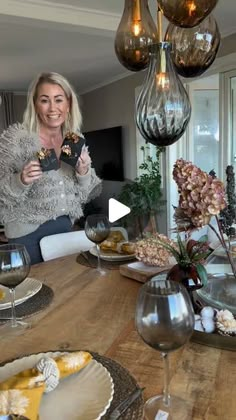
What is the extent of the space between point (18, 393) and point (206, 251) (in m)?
0.53

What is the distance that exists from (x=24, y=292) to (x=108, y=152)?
4.78 meters

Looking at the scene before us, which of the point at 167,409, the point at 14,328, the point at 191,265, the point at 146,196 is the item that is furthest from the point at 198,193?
the point at 146,196

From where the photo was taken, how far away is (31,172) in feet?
4.76

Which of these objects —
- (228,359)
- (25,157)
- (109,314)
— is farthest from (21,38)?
(228,359)

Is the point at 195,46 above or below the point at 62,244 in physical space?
above

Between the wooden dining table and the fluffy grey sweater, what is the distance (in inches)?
17.5

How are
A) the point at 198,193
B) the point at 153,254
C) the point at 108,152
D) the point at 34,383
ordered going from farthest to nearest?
1. the point at 108,152
2. the point at 153,254
3. the point at 198,193
4. the point at 34,383

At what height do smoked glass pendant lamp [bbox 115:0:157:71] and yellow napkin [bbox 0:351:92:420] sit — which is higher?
smoked glass pendant lamp [bbox 115:0:157:71]

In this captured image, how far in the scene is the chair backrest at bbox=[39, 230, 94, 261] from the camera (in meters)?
1.66

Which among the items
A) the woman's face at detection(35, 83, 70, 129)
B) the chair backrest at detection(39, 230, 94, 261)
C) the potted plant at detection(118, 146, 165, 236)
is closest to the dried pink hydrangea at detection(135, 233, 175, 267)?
the chair backrest at detection(39, 230, 94, 261)

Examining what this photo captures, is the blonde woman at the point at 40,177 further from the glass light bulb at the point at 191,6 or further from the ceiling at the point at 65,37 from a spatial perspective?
the ceiling at the point at 65,37

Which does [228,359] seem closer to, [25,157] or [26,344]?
[26,344]

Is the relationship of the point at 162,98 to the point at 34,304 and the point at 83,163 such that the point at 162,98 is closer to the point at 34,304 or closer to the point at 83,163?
the point at 83,163

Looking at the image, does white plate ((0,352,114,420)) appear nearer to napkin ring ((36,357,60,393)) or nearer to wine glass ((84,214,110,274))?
napkin ring ((36,357,60,393))
